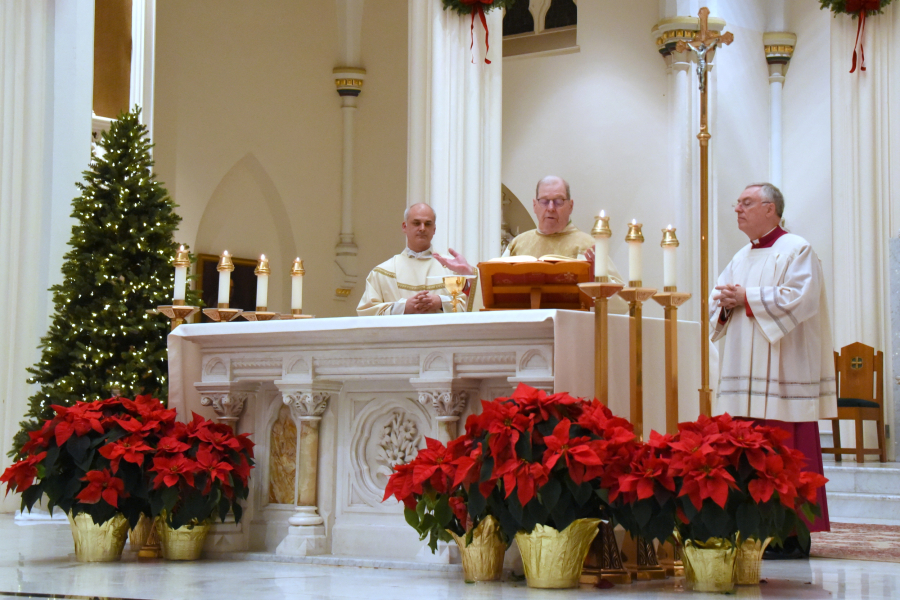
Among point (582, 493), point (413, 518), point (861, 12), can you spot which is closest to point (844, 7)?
point (861, 12)

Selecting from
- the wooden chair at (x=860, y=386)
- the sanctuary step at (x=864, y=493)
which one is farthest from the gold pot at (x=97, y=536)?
the wooden chair at (x=860, y=386)

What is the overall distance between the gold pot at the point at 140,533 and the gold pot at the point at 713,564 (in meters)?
2.65

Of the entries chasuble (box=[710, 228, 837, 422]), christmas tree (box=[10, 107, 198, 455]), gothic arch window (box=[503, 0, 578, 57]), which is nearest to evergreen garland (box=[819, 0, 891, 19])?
gothic arch window (box=[503, 0, 578, 57])

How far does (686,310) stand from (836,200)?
2.77 m

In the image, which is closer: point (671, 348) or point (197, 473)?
point (671, 348)

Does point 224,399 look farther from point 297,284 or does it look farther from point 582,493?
point 582,493

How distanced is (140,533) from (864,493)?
5.44m

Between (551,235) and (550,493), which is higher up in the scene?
(551,235)

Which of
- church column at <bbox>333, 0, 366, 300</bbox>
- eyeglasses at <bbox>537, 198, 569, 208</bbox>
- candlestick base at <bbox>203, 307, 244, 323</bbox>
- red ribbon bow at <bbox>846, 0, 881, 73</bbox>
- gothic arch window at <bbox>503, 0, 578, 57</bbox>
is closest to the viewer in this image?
candlestick base at <bbox>203, 307, 244, 323</bbox>

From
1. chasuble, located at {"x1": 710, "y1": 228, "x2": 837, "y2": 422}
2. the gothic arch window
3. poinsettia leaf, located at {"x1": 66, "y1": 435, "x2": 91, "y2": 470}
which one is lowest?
poinsettia leaf, located at {"x1": 66, "y1": 435, "x2": 91, "y2": 470}

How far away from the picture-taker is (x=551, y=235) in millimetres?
6168

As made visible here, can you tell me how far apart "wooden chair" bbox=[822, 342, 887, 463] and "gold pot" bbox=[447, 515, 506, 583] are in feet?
19.5

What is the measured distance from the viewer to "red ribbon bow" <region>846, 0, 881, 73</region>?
10.1 metres

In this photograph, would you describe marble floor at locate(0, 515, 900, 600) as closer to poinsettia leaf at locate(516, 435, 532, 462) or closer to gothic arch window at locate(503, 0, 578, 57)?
poinsettia leaf at locate(516, 435, 532, 462)
